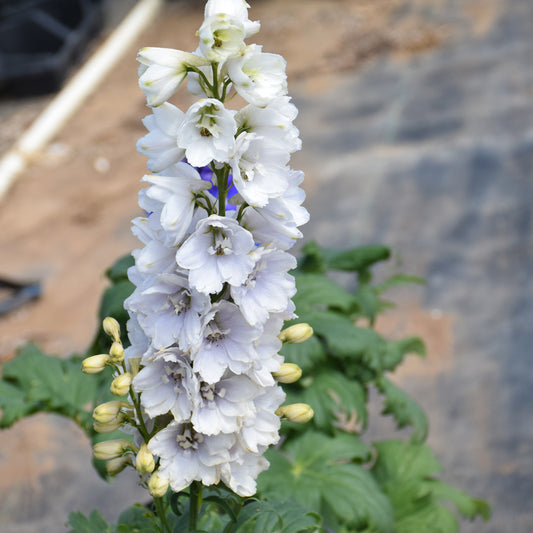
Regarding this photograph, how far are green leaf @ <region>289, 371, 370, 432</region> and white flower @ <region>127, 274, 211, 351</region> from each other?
4.10ft

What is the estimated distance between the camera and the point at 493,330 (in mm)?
4367

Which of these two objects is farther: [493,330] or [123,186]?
[123,186]

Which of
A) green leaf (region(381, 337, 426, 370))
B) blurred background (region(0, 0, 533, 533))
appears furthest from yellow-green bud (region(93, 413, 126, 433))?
blurred background (region(0, 0, 533, 533))

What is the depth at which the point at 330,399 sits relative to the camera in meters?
2.59

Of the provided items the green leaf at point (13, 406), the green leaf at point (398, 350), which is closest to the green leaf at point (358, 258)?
the green leaf at point (398, 350)

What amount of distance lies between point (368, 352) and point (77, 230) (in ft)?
12.8

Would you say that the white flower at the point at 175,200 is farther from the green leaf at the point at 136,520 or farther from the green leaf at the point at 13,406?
the green leaf at the point at 13,406

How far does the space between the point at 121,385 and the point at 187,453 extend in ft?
0.63

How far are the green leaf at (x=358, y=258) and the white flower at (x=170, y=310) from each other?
1608mm

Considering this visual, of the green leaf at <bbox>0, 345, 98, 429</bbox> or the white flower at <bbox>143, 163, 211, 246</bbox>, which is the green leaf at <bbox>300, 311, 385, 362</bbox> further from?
the white flower at <bbox>143, 163, 211, 246</bbox>

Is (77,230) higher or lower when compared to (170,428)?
lower

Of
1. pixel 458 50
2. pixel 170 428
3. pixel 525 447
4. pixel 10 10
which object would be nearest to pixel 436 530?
pixel 525 447

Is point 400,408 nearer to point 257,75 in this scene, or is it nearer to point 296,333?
point 296,333

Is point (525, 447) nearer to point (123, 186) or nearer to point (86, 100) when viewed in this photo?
point (123, 186)
